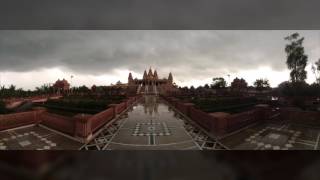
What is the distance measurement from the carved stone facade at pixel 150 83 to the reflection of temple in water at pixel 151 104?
14 cm

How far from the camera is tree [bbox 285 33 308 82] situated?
10.1ft

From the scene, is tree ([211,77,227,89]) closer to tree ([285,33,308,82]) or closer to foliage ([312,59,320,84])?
tree ([285,33,308,82])

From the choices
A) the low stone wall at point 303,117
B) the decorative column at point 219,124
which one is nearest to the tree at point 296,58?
the low stone wall at point 303,117

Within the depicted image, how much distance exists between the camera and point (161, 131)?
3.20 m

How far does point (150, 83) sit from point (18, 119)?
1.74 metres

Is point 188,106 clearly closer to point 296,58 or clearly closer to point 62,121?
point 296,58

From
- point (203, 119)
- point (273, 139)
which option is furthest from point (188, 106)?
point (273, 139)

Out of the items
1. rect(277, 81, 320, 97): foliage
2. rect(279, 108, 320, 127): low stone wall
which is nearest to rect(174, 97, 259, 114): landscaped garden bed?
rect(277, 81, 320, 97): foliage

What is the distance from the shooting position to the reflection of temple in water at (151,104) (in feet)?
11.5

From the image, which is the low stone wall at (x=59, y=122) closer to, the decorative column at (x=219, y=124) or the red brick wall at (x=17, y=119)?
the red brick wall at (x=17, y=119)

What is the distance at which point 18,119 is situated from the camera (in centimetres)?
306
